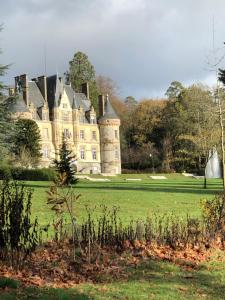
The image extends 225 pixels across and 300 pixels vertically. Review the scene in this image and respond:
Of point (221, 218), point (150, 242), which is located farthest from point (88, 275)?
point (221, 218)

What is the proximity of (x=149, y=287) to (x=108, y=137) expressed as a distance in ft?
215

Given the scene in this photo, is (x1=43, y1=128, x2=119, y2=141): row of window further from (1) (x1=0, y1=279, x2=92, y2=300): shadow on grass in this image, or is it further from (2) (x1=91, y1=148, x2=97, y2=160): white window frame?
(1) (x1=0, y1=279, x2=92, y2=300): shadow on grass

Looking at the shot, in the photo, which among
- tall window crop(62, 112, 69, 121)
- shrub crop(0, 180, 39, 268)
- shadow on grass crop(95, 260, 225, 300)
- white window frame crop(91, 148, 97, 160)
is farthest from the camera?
white window frame crop(91, 148, 97, 160)

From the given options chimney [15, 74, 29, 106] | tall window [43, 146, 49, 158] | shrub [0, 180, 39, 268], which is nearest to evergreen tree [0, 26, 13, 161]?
shrub [0, 180, 39, 268]

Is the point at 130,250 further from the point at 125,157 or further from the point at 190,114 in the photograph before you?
the point at 125,157

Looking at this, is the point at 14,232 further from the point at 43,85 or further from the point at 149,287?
the point at 43,85

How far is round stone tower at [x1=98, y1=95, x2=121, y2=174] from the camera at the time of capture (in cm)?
7062

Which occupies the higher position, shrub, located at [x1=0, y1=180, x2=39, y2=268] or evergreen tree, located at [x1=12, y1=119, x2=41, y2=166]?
evergreen tree, located at [x1=12, y1=119, x2=41, y2=166]

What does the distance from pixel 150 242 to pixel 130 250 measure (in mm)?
568

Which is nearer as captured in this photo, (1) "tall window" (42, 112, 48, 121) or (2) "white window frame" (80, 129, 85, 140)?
(1) "tall window" (42, 112, 48, 121)

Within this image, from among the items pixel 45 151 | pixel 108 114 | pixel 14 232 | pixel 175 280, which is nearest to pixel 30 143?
pixel 45 151

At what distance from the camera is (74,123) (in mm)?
70188

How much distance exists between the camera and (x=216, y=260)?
27.4 feet

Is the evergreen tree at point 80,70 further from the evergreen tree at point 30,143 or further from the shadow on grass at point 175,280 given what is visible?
the shadow on grass at point 175,280
